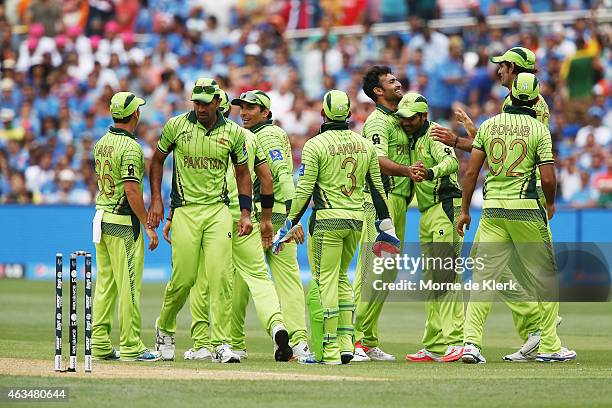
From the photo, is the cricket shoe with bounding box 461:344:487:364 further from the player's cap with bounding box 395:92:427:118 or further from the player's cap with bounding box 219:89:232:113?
the player's cap with bounding box 219:89:232:113

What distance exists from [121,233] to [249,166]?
1439 millimetres

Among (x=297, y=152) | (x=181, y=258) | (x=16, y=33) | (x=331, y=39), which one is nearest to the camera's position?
(x=181, y=258)

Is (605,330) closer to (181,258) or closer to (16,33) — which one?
(181,258)

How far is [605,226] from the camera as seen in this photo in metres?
22.8

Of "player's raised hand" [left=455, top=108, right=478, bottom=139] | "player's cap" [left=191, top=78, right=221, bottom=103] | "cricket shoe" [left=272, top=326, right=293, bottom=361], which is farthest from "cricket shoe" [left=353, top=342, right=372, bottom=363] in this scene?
"player's cap" [left=191, top=78, right=221, bottom=103]

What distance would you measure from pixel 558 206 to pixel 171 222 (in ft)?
39.2

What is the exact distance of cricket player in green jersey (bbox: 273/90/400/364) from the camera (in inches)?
490

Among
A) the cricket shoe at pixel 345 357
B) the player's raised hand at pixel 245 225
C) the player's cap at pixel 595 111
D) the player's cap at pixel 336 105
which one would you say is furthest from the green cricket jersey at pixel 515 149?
the player's cap at pixel 595 111

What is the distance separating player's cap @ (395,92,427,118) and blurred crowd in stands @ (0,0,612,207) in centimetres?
1055

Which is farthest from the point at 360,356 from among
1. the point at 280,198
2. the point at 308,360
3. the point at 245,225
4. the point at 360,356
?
the point at 245,225

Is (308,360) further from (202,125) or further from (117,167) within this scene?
(117,167)

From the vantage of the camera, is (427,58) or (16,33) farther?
(16,33)

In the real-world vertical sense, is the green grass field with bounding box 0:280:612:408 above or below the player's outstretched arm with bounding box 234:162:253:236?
below

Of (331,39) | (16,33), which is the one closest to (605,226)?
(331,39)
